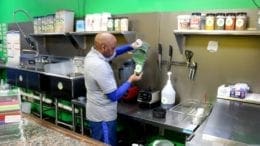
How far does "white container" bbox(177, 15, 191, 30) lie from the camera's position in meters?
2.46

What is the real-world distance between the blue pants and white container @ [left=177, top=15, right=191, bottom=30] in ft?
3.63

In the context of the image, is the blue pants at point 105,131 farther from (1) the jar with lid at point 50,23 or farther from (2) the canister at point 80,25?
(1) the jar with lid at point 50,23

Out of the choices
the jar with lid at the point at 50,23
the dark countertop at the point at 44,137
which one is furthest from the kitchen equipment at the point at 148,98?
the jar with lid at the point at 50,23

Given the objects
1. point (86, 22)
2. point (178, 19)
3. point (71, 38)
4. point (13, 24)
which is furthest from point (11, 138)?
point (13, 24)

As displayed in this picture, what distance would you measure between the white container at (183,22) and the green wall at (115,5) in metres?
0.22

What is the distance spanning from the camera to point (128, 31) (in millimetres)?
2984

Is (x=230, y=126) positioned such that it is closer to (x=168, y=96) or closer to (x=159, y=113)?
(x=159, y=113)

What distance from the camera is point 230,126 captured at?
1835 mm

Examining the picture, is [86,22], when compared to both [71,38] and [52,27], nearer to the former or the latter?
[71,38]

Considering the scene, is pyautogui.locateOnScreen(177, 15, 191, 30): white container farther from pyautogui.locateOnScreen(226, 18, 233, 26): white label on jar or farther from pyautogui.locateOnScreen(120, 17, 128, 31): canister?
pyautogui.locateOnScreen(120, 17, 128, 31): canister

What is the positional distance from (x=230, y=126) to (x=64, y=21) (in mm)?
2644

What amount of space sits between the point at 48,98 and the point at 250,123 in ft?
10.2

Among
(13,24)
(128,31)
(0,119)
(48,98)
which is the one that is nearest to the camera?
(0,119)

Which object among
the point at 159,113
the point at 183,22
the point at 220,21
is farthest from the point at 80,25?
the point at 220,21
